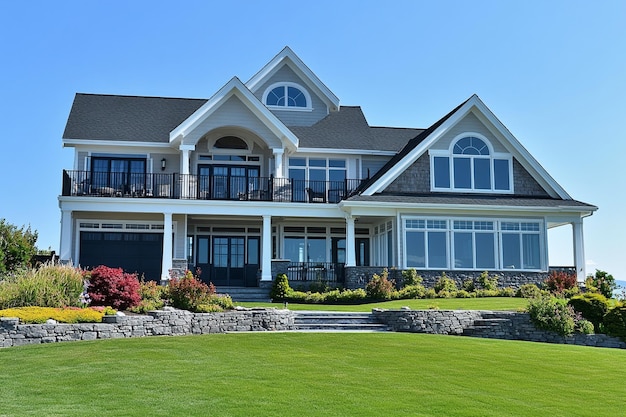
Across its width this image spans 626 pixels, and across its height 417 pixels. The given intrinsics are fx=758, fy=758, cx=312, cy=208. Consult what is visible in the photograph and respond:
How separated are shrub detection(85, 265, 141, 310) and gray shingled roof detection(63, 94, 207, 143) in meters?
11.5

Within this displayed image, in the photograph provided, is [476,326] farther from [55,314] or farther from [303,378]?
[55,314]

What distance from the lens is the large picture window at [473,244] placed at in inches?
1083

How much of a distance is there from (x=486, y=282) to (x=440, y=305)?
4965mm

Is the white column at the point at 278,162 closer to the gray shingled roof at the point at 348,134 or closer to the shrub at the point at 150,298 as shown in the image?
the gray shingled roof at the point at 348,134

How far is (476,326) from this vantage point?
19.3 metres

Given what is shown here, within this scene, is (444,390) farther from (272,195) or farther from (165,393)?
(272,195)

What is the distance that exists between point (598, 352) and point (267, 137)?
52.6ft

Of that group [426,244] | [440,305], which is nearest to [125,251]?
[426,244]

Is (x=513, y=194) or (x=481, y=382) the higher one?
(x=513, y=194)

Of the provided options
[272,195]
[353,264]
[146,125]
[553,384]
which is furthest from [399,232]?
[553,384]

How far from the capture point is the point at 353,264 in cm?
2739

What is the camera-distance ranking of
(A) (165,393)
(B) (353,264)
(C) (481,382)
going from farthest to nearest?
1. (B) (353,264)
2. (C) (481,382)
3. (A) (165,393)

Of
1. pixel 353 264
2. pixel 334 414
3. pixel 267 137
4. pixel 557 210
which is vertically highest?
pixel 267 137

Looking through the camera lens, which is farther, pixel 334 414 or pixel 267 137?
pixel 267 137
